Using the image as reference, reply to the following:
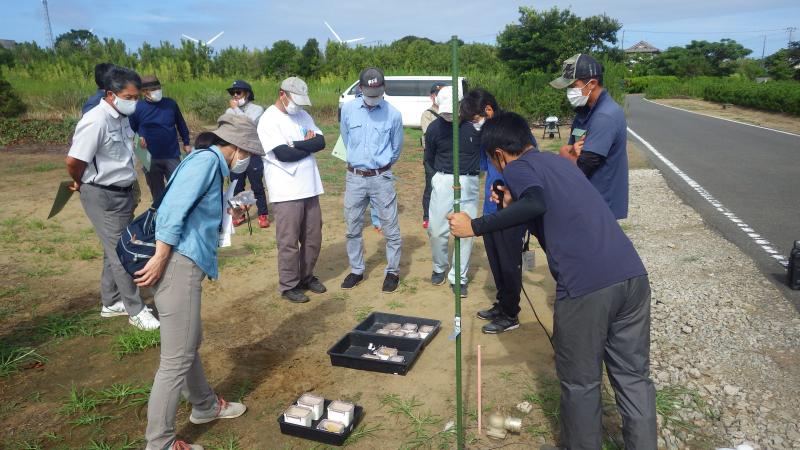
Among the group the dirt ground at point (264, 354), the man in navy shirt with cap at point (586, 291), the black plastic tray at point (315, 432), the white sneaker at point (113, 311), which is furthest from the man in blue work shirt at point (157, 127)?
the man in navy shirt with cap at point (586, 291)

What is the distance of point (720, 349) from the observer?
155 inches

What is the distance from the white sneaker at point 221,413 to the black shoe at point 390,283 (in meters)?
2.16

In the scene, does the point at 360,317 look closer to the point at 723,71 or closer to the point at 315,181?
the point at 315,181

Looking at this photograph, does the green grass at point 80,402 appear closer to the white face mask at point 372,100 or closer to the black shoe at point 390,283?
the black shoe at point 390,283

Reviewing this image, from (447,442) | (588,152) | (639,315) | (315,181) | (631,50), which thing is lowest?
(447,442)

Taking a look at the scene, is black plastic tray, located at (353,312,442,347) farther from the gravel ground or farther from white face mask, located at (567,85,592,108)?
white face mask, located at (567,85,592,108)

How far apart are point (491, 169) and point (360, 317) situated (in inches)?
66.9

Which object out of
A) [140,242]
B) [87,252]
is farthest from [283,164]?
[87,252]

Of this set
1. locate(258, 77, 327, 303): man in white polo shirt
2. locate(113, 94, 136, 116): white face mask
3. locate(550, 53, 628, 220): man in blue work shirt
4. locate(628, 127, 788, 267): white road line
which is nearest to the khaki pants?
locate(258, 77, 327, 303): man in white polo shirt

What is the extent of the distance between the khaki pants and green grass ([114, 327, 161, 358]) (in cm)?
122

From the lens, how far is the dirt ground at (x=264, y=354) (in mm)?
3227

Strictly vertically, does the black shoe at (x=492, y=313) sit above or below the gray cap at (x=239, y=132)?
below

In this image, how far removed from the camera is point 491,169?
14.5ft

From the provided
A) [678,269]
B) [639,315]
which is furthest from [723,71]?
[639,315]
